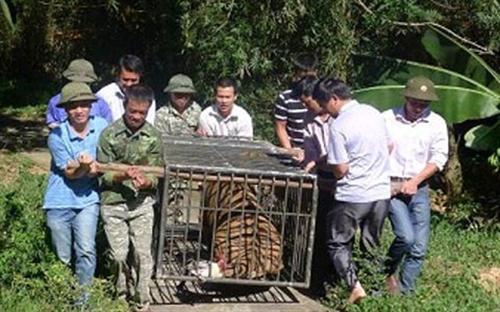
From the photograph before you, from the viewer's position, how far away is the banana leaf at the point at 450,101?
9852 mm

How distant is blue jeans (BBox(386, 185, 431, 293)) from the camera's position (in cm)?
727

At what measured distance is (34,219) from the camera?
771 centimetres

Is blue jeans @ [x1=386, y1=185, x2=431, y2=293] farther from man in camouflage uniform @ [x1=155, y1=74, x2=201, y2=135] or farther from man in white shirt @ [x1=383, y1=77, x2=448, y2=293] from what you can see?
man in camouflage uniform @ [x1=155, y1=74, x2=201, y2=135]

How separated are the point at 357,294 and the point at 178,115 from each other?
7.61 ft

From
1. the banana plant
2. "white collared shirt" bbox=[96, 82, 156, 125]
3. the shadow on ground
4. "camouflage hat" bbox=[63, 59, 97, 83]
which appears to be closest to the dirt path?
the shadow on ground

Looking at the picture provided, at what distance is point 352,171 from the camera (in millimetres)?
6934

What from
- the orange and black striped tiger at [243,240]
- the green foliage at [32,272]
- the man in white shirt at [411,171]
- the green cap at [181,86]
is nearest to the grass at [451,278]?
the man in white shirt at [411,171]

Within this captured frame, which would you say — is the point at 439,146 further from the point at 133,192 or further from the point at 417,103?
the point at 133,192

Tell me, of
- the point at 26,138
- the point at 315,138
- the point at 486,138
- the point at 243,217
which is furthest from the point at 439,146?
the point at 26,138

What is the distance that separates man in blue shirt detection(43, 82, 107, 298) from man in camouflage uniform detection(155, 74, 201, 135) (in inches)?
64.6

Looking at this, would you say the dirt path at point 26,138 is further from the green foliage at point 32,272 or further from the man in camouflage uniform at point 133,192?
the man in camouflage uniform at point 133,192

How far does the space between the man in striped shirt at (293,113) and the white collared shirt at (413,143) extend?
0.86m

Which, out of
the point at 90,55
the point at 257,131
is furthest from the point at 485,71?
the point at 90,55

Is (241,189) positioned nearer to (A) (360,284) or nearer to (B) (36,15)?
(A) (360,284)
